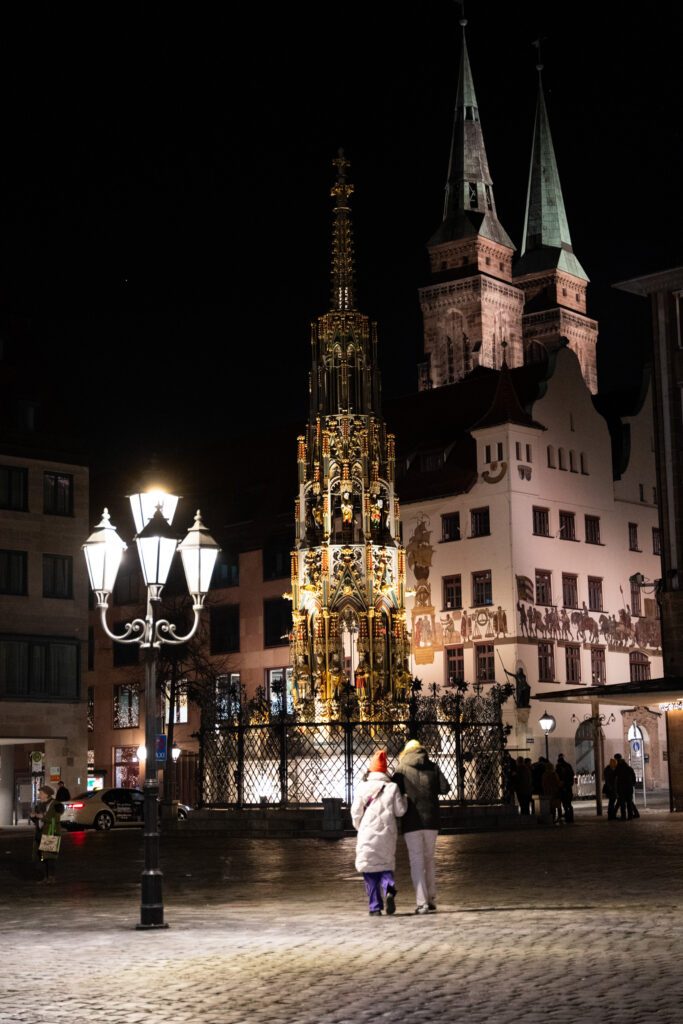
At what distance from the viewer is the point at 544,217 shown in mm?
123312

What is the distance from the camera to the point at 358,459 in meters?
40.1

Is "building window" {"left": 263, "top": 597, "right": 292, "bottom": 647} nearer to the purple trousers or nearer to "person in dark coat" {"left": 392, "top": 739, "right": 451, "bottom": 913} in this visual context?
"person in dark coat" {"left": 392, "top": 739, "right": 451, "bottom": 913}

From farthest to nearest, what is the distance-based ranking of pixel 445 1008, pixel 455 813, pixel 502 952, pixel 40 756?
pixel 40 756, pixel 455 813, pixel 502 952, pixel 445 1008

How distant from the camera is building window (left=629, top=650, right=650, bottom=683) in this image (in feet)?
204

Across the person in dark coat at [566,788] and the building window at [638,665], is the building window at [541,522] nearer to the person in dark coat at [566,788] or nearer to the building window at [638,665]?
the building window at [638,665]

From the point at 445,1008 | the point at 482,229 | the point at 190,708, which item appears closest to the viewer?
the point at 445,1008

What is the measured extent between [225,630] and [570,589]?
46.9 feet

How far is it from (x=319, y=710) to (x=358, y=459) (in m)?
6.04

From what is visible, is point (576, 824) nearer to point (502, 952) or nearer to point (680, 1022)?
point (502, 952)

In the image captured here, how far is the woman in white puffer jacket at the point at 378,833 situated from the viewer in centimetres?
1525

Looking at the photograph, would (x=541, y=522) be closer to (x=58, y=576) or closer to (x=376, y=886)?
(x=58, y=576)

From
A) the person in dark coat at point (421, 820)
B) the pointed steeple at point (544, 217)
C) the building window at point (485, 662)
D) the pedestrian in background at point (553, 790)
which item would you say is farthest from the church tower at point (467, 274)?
the person in dark coat at point (421, 820)

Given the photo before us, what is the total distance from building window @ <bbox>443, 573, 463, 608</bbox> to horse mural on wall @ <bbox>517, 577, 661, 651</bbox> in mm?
2907

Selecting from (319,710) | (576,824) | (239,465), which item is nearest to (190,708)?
(239,465)
